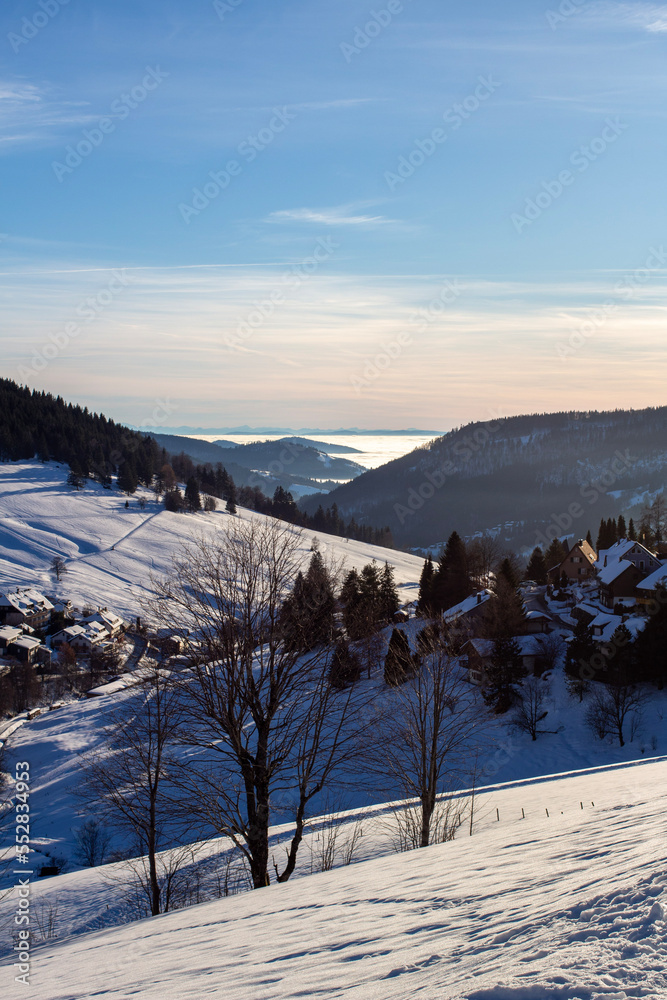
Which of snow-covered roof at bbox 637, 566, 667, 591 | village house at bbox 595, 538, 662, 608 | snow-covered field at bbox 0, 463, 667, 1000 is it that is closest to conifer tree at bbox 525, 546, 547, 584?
village house at bbox 595, 538, 662, 608

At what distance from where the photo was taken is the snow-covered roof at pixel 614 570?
43.9m

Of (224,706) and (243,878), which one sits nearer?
(224,706)

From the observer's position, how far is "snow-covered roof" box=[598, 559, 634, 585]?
144 feet

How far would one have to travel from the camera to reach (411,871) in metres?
8.34

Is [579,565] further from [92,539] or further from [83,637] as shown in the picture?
[92,539]

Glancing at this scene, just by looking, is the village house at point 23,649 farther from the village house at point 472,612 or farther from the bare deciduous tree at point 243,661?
the bare deciduous tree at point 243,661

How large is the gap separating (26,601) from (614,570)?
233 feet

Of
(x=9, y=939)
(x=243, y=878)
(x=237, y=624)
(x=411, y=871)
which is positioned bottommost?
(x=9, y=939)

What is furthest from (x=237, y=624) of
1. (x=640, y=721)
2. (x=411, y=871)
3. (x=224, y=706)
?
(x=640, y=721)

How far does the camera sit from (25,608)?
3071 inches

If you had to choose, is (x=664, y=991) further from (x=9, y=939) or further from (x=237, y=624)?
(x=9, y=939)

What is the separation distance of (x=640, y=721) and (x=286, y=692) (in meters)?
20.7

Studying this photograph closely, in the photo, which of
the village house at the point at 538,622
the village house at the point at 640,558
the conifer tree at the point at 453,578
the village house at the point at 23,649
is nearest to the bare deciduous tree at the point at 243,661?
the village house at the point at 538,622

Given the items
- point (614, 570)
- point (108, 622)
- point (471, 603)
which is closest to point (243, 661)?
point (471, 603)
